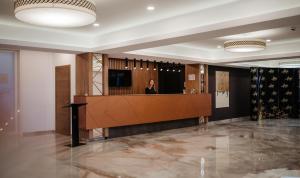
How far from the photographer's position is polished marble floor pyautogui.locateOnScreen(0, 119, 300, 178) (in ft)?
17.5

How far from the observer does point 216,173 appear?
5266 mm

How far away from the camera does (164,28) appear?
21.5 ft

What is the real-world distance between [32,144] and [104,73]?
111 inches

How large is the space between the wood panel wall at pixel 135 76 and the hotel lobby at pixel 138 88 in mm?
43

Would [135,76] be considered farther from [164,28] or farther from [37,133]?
[164,28]

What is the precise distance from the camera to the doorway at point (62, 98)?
9555mm

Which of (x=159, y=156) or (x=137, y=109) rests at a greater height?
(x=137, y=109)

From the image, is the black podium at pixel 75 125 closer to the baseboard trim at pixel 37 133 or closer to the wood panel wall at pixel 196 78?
the baseboard trim at pixel 37 133

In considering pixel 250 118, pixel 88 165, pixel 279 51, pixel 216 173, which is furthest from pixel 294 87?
pixel 88 165

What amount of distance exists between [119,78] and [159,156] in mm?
4915

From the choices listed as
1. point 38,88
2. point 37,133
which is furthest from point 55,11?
point 37,133

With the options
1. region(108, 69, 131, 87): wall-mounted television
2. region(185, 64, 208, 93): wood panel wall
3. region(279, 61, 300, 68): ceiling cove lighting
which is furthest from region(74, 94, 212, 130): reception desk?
region(279, 61, 300, 68): ceiling cove lighting

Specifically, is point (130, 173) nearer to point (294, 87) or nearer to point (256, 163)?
point (256, 163)

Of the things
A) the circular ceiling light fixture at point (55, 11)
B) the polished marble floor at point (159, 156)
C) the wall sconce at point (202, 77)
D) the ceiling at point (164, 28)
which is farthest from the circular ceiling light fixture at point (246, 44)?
the circular ceiling light fixture at point (55, 11)
